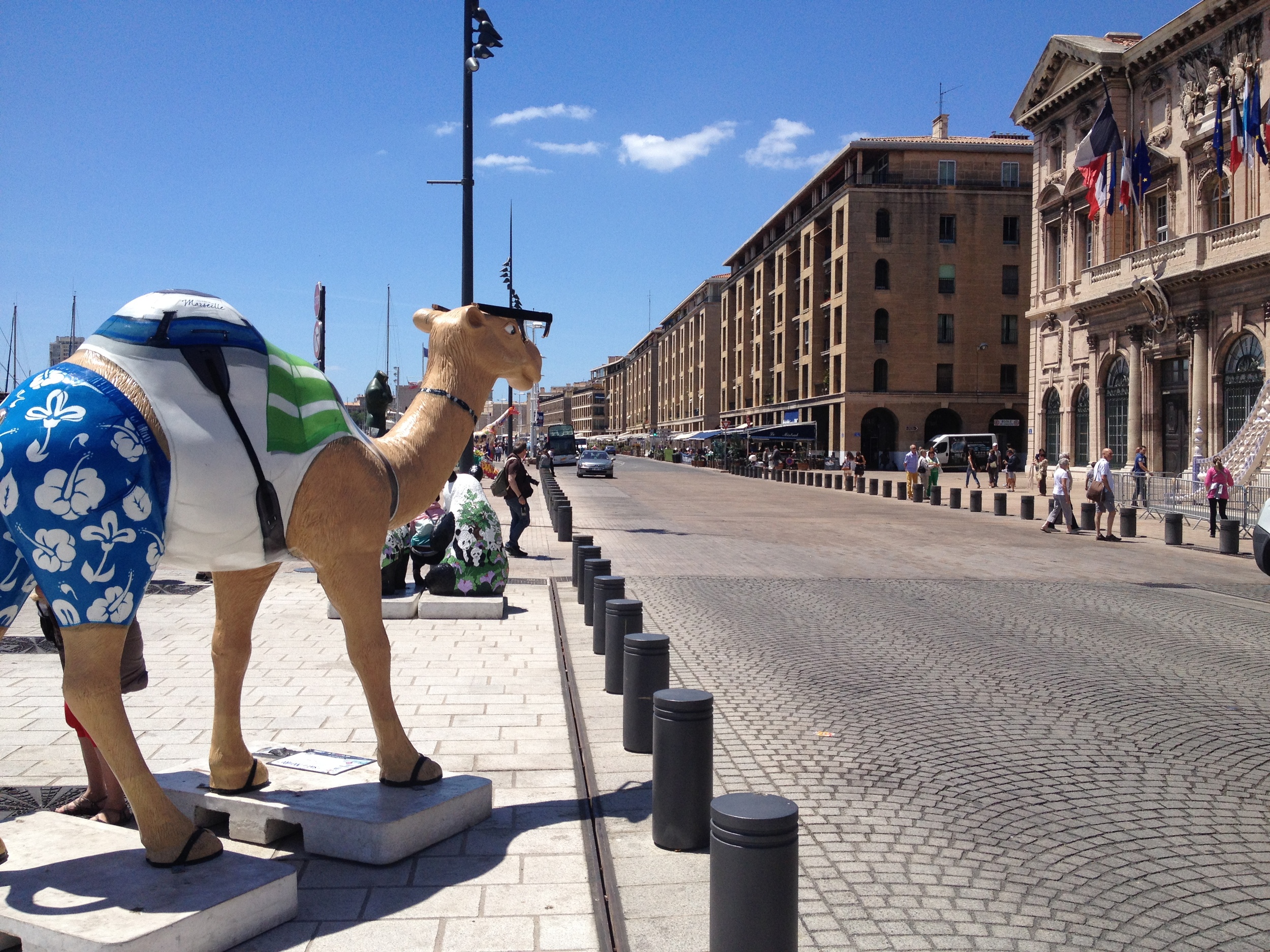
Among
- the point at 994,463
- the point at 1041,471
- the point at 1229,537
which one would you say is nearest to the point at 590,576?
the point at 1229,537

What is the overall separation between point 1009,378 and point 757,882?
61.7 m

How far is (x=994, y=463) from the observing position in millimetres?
49188

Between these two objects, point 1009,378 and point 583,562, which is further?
point 1009,378

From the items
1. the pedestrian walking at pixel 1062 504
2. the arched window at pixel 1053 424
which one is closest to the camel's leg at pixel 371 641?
the pedestrian walking at pixel 1062 504

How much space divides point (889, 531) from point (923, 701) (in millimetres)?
14411

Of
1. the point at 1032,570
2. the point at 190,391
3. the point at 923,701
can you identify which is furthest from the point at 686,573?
the point at 190,391

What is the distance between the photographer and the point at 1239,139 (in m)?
27.4

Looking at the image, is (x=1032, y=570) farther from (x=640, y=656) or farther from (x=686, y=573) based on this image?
(x=640, y=656)

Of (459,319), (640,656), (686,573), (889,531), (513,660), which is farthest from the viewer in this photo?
(889,531)

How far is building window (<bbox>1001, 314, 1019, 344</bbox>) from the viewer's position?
59688 millimetres

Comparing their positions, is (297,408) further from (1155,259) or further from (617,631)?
(1155,259)

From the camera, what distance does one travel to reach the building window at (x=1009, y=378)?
5959 centimetres

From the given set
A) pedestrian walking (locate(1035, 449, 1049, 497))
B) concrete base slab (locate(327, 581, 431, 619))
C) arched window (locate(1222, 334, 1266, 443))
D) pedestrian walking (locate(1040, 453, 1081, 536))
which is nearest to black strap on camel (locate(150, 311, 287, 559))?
concrete base slab (locate(327, 581, 431, 619))

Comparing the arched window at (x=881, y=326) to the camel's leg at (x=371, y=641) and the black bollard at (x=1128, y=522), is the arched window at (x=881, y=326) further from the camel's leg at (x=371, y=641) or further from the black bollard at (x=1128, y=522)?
the camel's leg at (x=371, y=641)
